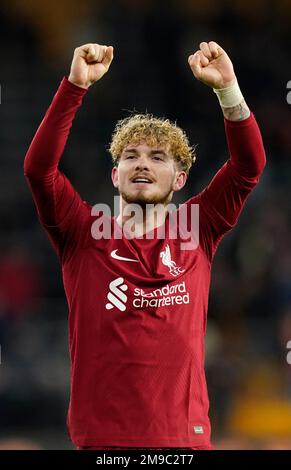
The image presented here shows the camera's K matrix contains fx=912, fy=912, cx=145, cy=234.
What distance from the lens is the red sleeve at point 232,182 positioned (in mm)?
3707

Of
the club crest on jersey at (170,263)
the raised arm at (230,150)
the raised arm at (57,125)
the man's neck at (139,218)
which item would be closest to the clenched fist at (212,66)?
the raised arm at (230,150)

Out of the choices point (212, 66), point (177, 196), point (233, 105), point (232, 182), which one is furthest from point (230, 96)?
point (177, 196)

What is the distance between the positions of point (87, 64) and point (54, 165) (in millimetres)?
419

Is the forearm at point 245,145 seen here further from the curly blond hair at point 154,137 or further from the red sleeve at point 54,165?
the red sleeve at point 54,165

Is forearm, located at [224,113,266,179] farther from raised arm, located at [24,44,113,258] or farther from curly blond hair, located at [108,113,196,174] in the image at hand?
raised arm, located at [24,44,113,258]

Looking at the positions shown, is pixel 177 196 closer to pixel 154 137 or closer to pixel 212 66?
pixel 154 137

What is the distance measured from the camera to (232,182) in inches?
150

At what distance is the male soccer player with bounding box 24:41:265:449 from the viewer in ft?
11.5

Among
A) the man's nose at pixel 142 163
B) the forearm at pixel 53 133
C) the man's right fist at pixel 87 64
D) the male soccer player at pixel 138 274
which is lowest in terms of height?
the male soccer player at pixel 138 274

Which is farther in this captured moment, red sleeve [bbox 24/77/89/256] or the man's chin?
the man's chin

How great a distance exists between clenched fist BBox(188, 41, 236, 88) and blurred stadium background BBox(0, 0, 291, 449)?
3.76 metres

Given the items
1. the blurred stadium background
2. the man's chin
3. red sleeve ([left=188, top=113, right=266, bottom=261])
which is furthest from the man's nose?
the blurred stadium background

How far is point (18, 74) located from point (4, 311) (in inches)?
130

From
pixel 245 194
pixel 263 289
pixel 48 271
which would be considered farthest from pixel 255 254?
pixel 245 194
